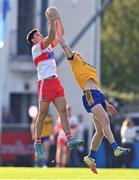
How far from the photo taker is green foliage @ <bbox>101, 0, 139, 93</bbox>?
198 ft

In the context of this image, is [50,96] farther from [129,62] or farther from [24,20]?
[129,62]

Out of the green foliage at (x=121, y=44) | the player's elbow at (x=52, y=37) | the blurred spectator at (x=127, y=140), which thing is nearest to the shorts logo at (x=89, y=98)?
the player's elbow at (x=52, y=37)

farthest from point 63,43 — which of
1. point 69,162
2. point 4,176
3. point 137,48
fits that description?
point 137,48

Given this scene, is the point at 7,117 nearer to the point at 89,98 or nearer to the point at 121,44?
the point at 89,98

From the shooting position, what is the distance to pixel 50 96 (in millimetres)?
18344

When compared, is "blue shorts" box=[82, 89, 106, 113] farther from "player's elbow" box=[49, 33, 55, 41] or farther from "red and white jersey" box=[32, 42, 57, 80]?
"player's elbow" box=[49, 33, 55, 41]

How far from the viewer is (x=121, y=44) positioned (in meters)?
61.3

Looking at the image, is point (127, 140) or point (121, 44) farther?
point (121, 44)

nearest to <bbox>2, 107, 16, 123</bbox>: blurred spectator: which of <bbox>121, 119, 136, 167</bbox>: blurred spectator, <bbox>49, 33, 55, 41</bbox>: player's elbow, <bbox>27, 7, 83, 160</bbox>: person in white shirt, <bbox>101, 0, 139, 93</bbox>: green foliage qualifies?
<bbox>121, 119, 136, 167</bbox>: blurred spectator

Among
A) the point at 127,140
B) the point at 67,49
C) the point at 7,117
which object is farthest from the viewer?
the point at 7,117

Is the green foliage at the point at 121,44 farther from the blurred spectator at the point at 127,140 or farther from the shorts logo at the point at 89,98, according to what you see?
the shorts logo at the point at 89,98

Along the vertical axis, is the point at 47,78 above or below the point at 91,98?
above

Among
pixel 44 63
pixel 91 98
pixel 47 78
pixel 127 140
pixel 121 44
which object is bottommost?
pixel 91 98

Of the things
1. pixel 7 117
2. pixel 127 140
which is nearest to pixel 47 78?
pixel 127 140
